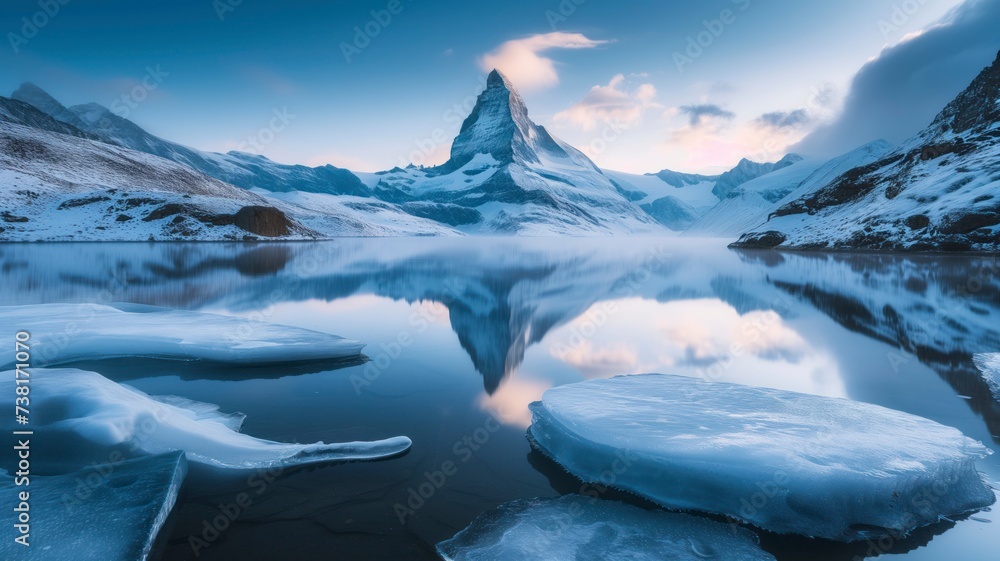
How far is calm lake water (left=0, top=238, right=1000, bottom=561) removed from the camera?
532 centimetres

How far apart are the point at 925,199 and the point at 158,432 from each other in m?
91.3

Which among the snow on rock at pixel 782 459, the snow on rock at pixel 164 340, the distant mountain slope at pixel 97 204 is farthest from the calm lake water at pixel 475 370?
the distant mountain slope at pixel 97 204

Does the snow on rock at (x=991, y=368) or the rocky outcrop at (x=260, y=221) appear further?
the rocky outcrop at (x=260, y=221)

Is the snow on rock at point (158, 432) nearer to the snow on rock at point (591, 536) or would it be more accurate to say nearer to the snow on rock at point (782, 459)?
the snow on rock at point (591, 536)

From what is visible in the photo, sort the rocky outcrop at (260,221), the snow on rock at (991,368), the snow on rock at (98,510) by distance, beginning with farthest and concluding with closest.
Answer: the rocky outcrop at (260,221) → the snow on rock at (991,368) → the snow on rock at (98,510)

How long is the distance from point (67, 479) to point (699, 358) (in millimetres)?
12824

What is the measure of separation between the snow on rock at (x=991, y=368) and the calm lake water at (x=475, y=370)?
0.68ft

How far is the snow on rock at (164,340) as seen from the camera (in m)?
11.5

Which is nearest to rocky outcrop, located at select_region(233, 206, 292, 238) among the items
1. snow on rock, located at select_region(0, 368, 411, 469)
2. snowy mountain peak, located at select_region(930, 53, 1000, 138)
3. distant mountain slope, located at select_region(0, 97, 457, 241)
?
distant mountain slope, located at select_region(0, 97, 457, 241)

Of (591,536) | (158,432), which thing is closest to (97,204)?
(158,432)

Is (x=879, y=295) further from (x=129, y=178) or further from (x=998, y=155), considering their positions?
(x=129, y=178)

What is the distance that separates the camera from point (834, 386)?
Answer: 10.6 meters

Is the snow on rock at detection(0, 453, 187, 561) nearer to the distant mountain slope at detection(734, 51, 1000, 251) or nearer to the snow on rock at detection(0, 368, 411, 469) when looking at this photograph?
the snow on rock at detection(0, 368, 411, 469)

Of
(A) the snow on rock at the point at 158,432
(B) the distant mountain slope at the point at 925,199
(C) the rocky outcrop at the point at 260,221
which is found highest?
(B) the distant mountain slope at the point at 925,199
